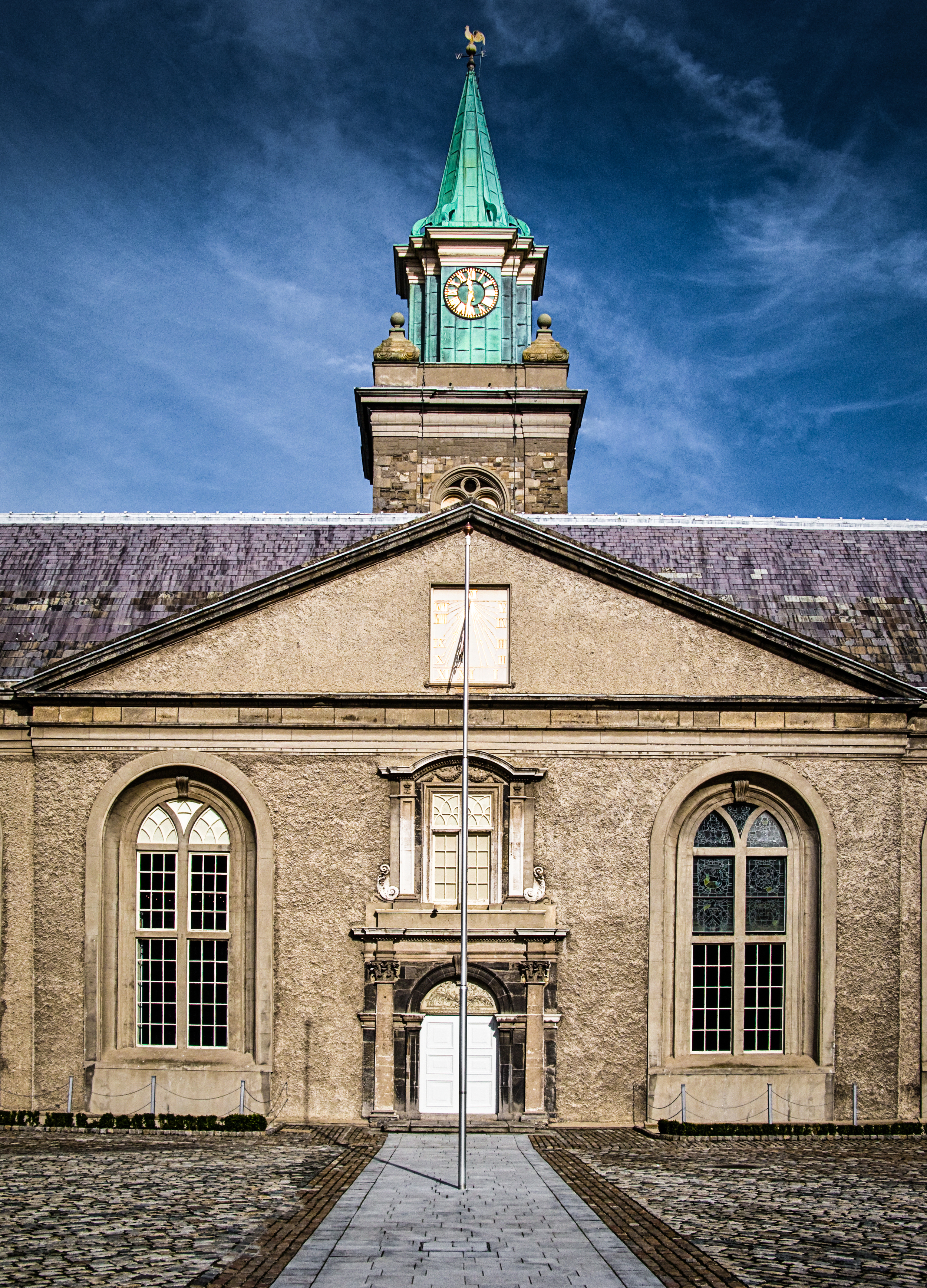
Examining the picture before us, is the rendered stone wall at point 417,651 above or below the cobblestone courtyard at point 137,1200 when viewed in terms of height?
above

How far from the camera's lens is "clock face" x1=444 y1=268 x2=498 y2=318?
36.8 metres

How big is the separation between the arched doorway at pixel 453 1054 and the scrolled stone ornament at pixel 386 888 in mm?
1994

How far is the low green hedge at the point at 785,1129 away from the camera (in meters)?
21.6

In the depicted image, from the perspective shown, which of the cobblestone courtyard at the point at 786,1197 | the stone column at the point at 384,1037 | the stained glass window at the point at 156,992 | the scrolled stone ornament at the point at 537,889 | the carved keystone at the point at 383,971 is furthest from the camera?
the stained glass window at the point at 156,992

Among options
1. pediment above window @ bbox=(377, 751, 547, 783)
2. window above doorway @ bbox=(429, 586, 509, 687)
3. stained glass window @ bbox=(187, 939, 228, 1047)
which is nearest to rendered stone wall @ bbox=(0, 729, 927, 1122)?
pediment above window @ bbox=(377, 751, 547, 783)

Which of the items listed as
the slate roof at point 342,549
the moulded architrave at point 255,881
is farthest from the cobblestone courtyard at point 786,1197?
the slate roof at point 342,549

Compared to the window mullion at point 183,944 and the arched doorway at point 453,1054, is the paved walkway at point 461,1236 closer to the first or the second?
the arched doorway at point 453,1054

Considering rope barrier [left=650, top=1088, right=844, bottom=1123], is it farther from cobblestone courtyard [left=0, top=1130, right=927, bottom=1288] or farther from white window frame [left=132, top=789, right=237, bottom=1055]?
white window frame [left=132, top=789, right=237, bottom=1055]

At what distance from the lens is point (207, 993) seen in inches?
901

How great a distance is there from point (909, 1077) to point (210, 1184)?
14192mm

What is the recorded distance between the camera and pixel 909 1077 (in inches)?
898

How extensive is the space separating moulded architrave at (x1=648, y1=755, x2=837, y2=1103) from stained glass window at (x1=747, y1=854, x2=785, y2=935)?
0.76 meters

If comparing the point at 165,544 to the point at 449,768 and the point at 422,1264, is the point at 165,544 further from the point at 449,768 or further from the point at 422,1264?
the point at 422,1264

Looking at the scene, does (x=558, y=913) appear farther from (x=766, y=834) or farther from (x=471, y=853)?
(x=766, y=834)
